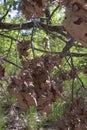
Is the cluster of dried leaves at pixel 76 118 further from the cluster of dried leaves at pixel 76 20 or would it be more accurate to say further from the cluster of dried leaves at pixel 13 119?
the cluster of dried leaves at pixel 13 119

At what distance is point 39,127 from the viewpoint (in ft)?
15.2

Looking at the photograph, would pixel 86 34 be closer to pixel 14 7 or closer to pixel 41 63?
pixel 41 63

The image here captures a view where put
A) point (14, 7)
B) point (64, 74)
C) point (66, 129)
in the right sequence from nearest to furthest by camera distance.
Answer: point (66, 129)
point (64, 74)
point (14, 7)

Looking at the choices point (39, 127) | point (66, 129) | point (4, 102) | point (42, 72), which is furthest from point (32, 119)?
point (42, 72)

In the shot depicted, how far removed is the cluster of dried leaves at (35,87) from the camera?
48.2 inches

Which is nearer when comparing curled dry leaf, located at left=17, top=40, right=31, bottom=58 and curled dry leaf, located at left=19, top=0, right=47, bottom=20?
curled dry leaf, located at left=19, top=0, right=47, bottom=20

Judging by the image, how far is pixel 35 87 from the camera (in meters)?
1.24

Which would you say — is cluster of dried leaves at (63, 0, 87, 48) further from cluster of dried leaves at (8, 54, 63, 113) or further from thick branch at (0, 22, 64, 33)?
thick branch at (0, 22, 64, 33)

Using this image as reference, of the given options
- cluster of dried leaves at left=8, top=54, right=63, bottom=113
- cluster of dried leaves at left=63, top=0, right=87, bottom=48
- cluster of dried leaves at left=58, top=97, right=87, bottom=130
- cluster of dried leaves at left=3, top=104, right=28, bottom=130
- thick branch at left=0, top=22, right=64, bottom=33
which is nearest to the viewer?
cluster of dried leaves at left=63, top=0, right=87, bottom=48

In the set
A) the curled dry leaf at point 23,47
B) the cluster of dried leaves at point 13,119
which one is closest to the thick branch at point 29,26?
the curled dry leaf at point 23,47

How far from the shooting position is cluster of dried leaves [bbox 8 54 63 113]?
1225 millimetres

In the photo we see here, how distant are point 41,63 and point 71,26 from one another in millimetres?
629

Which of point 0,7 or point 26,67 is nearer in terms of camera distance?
point 26,67

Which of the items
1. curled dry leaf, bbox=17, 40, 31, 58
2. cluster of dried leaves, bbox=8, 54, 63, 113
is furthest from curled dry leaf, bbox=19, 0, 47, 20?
curled dry leaf, bbox=17, 40, 31, 58
